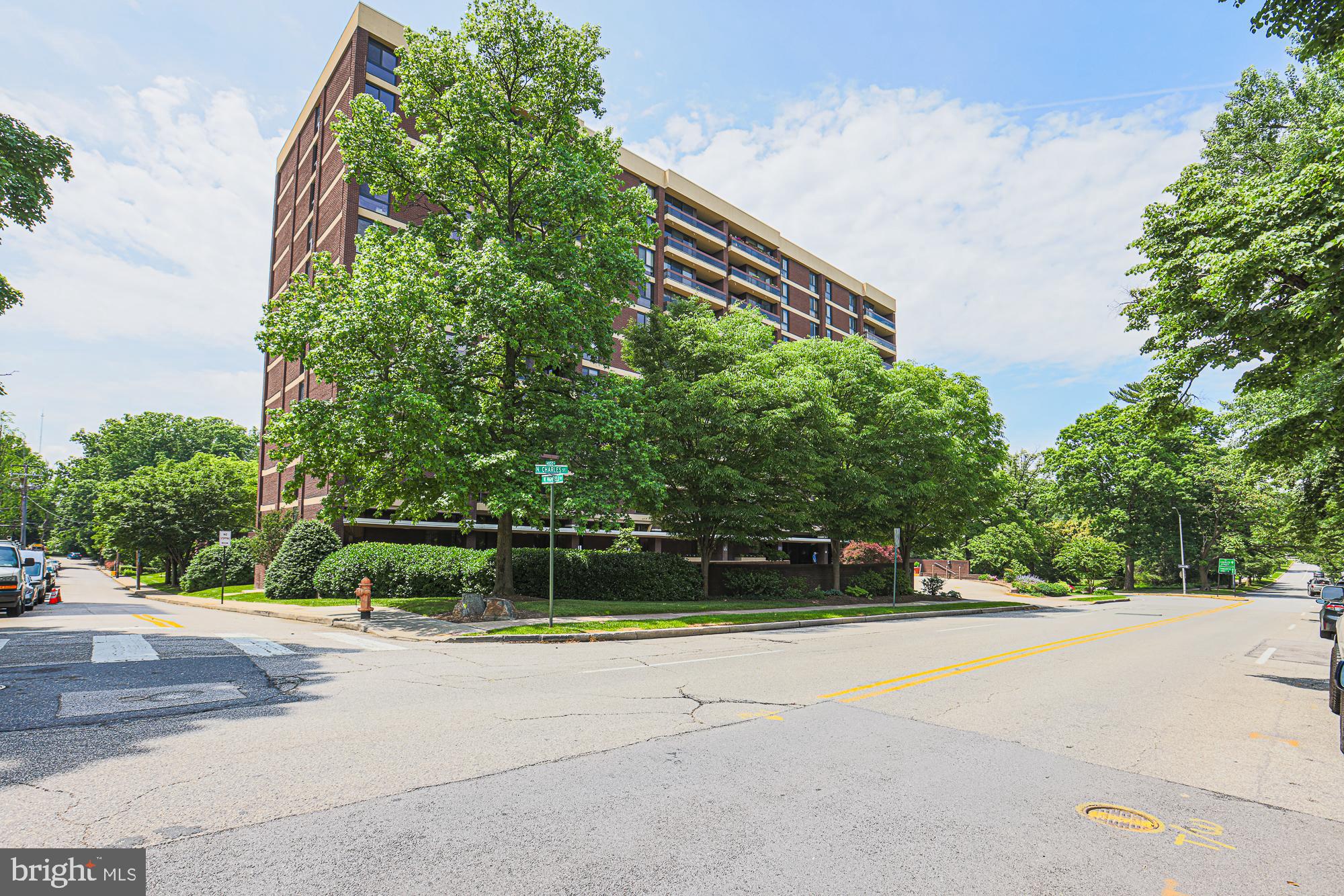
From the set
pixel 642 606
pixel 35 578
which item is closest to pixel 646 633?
pixel 642 606

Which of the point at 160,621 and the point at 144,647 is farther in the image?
the point at 160,621

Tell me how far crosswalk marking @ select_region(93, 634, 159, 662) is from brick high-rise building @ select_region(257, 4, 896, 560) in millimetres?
10048

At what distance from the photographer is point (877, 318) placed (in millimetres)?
69562

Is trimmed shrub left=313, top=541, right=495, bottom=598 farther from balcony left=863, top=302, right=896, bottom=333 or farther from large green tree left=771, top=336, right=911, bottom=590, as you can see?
balcony left=863, top=302, right=896, bottom=333

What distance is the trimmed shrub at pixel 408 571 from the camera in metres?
22.2

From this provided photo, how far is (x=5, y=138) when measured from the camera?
47.6 ft

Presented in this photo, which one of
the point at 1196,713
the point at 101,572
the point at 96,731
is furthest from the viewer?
the point at 101,572

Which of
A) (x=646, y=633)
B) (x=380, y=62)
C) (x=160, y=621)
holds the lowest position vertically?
(x=160, y=621)

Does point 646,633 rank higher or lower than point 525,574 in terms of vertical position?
lower

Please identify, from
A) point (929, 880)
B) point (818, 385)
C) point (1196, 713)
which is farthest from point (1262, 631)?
point (929, 880)

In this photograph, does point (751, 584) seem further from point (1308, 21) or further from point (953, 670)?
point (1308, 21)

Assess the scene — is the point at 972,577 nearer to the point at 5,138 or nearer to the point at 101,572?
the point at 5,138

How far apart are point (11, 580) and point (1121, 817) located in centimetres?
2470

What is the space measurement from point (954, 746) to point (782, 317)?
51.9m
